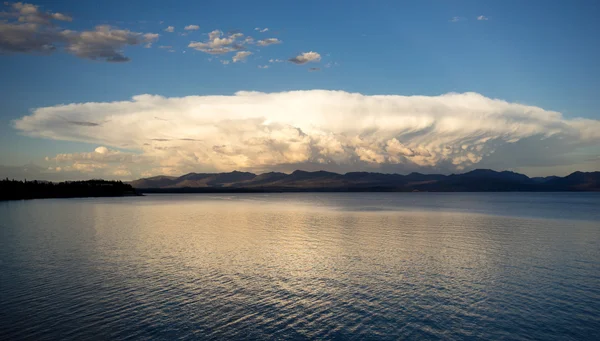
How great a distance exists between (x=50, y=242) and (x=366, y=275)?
135 feet

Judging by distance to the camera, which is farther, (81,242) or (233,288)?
(81,242)

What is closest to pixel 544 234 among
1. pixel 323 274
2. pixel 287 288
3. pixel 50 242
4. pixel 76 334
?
pixel 323 274

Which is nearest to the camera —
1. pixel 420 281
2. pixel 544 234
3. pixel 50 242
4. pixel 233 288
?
pixel 233 288

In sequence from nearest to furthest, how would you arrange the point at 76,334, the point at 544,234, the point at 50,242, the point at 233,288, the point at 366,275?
the point at 76,334 → the point at 233,288 → the point at 366,275 → the point at 50,242 → the point at 544,234

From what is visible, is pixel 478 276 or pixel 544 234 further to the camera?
pixel 544 234

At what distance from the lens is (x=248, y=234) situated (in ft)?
206

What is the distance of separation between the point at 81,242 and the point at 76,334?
35.8 meters

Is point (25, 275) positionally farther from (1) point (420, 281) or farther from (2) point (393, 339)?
(1) point (420, 281)

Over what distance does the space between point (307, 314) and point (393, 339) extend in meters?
5.52

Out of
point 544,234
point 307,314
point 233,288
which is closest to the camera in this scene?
point 307,314

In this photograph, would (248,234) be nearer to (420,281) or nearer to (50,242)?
(50,242)

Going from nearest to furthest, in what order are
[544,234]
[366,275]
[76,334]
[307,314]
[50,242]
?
[76,334]
[307,314]
[366,275]
[50,242]
[544,234]

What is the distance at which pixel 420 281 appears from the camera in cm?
3109

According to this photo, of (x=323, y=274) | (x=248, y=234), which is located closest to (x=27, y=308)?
(x=323, y=274)
